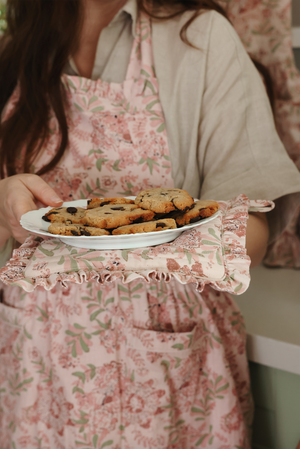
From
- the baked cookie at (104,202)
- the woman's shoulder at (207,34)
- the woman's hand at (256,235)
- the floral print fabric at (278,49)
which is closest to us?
the baked cookie at (104,202)

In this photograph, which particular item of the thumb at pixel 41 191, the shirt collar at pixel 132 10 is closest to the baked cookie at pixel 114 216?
the thumb at pixel 41 191

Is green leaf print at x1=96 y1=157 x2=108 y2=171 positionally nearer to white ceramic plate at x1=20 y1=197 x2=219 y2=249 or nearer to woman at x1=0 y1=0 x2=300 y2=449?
woman at x1=0 y1=0 x2=300 y2=449

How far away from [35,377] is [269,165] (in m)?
0.57

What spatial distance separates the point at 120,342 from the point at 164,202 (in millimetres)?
335

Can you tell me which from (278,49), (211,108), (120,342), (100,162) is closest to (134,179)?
(100,162)

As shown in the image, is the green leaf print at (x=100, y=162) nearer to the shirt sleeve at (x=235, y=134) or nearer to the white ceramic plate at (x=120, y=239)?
the shirt sleeve at (x=235, y=134)

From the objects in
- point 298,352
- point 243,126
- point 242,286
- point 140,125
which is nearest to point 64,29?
point 140,125

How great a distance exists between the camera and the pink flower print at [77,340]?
676 mm

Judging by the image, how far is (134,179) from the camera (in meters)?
0.73

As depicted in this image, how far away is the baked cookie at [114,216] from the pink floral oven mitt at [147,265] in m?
0.03

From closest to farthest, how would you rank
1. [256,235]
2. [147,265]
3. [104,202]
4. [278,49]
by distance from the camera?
[147,265], [104,202], [256,235], [278,49]

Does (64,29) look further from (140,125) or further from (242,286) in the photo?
(242,286)

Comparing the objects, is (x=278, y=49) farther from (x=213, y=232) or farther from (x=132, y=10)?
(x=213, y=232)

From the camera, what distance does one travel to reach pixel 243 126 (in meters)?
0.70
